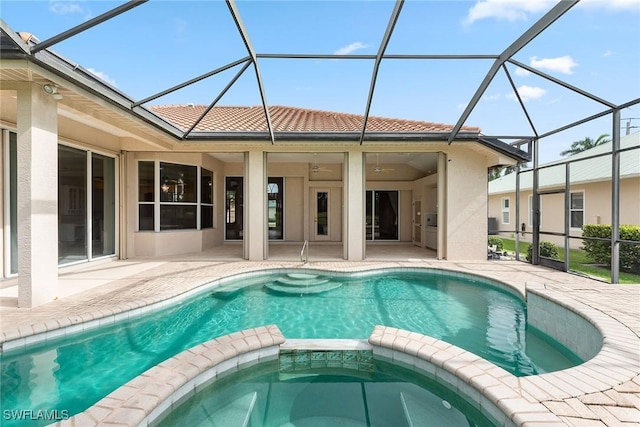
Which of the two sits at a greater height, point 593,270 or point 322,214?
point 322,214

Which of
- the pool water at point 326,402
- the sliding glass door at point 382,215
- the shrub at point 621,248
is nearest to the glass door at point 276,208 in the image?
the sliding glass door at point 382,215

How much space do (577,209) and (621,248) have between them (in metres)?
5.94

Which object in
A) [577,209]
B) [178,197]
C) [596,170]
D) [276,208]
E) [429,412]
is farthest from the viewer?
[276,208]

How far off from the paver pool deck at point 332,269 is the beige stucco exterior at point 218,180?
78cm

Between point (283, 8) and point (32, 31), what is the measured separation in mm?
4443

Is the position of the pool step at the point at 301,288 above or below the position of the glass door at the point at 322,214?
below

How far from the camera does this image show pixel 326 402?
3094 millimetres

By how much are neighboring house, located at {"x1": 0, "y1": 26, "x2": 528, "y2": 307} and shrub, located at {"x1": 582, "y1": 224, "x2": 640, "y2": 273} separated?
154 inches

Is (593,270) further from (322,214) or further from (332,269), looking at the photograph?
(322,214)

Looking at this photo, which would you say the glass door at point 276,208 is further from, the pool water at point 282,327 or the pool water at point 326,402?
the pool water at point 326,402

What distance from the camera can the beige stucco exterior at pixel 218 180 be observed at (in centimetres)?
492

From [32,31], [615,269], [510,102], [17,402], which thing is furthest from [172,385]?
[510,102]

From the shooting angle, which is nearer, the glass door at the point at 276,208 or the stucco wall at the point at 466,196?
the stucco wall at the point at 466,196

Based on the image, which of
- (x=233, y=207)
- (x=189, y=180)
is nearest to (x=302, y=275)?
(x=189, y=180)
